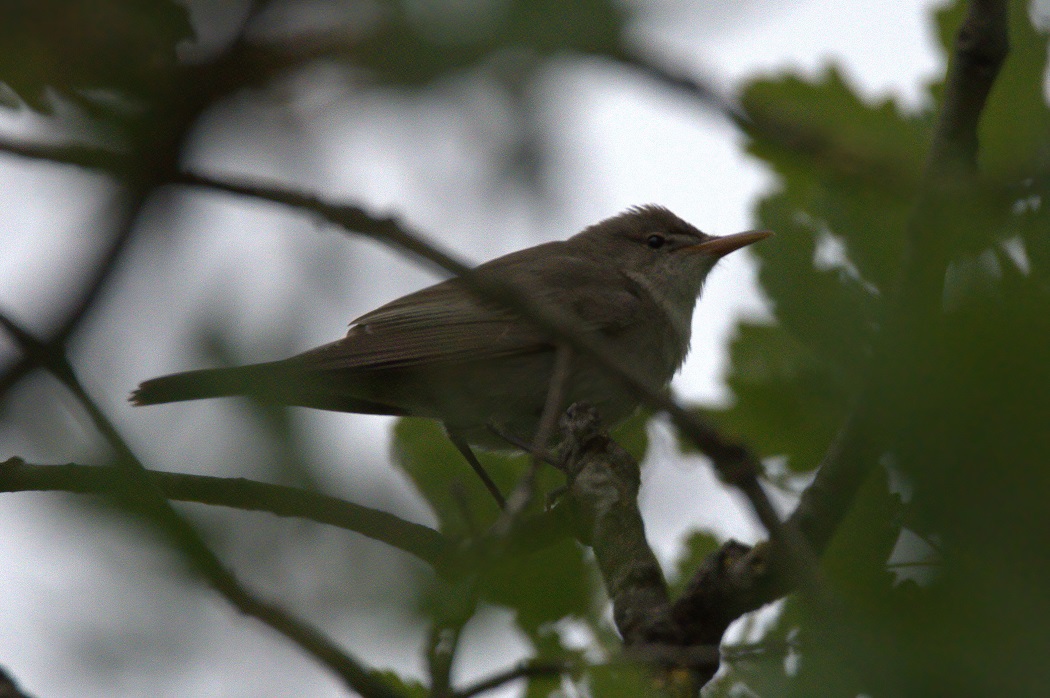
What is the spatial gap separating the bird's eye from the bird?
0.02 metres

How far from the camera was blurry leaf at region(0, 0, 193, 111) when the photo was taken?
1.42 meters

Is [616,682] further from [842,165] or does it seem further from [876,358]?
[842,165]

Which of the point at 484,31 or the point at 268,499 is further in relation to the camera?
the point at 268,499

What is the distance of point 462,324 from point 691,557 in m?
2.31

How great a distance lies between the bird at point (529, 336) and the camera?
501 centimetres

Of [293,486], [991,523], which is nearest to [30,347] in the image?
[293,486]

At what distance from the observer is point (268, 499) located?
5.33 ft

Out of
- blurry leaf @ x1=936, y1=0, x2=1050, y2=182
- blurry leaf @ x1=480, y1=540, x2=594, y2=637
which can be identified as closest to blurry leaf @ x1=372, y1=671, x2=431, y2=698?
blurry leaf @ x1=480, y1=540, x2=594, y2=637

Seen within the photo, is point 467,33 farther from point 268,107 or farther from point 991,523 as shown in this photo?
point 991,523

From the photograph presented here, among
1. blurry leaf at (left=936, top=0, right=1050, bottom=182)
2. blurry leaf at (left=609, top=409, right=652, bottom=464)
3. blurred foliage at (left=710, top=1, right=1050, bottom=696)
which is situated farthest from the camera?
blurry leaf at (left=609, top=409, right=652, bottom=464)

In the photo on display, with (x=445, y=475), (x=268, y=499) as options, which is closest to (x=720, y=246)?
(x=445, y=475)

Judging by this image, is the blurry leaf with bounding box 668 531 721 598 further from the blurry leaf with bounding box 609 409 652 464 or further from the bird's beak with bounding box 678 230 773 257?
the bird's beak with bounding box 678 230 773 257

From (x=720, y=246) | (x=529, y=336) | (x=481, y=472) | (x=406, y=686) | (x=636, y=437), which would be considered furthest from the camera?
(x=720, y=246)

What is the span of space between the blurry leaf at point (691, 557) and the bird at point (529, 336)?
2.48ft
